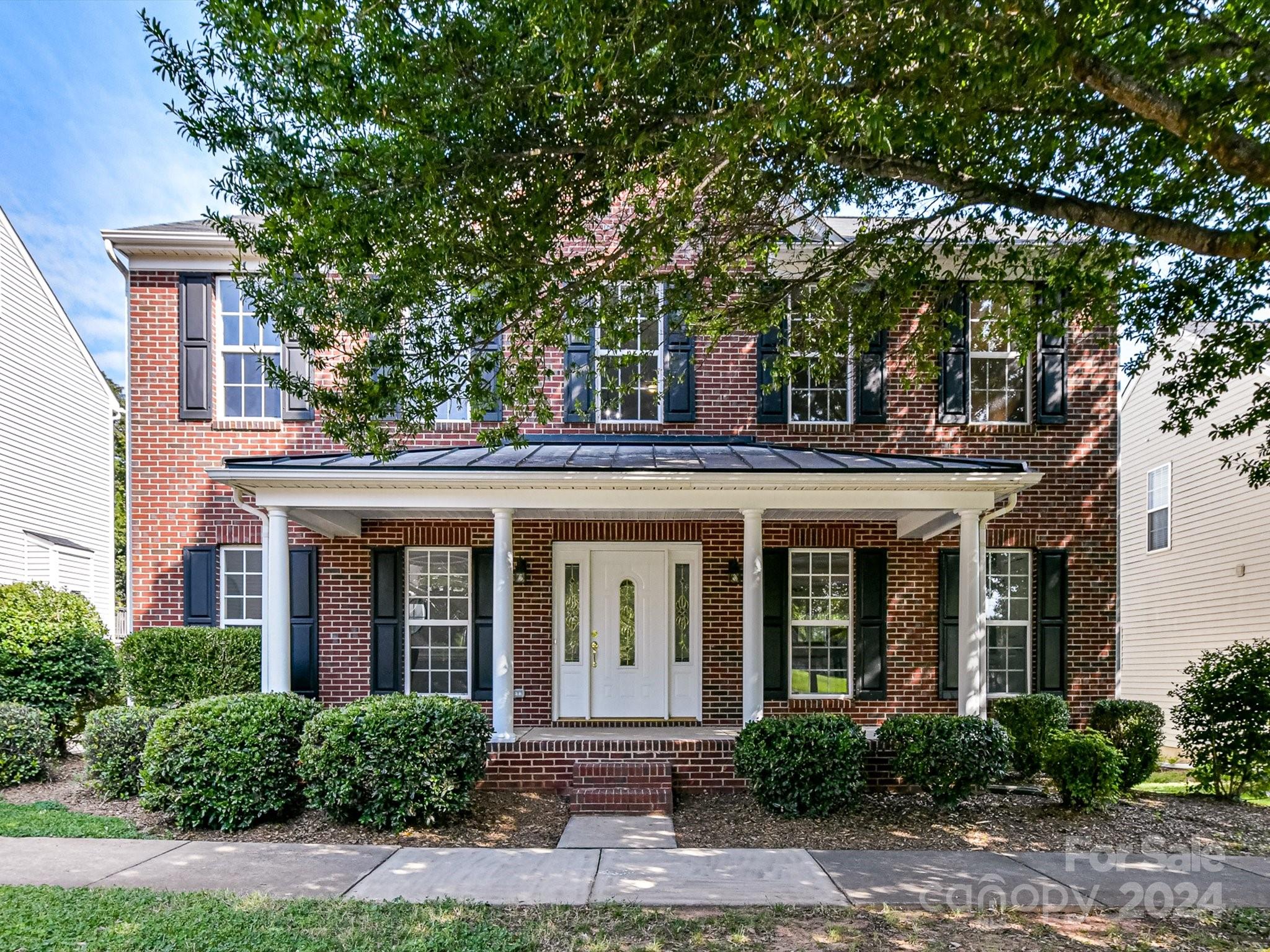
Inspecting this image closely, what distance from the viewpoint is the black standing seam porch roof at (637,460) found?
8039mm

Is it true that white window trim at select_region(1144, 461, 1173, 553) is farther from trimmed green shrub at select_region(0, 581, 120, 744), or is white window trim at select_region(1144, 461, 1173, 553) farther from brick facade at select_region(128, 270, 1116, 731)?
trimmed green shrub at select_region(0, 581, 120, 744)

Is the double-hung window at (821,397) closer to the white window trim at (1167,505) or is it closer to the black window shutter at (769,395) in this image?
the black window shutter at (769,395)

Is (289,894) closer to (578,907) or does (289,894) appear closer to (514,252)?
(578,907)

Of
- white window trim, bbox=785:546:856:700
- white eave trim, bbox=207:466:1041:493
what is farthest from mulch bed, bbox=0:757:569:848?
white window trim, bbox=785:546:856:700

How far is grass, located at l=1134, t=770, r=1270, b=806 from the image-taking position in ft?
26.9

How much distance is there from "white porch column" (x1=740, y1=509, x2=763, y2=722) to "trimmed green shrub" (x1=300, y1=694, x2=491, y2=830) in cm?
287

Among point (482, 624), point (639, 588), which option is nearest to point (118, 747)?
point (482, 624)

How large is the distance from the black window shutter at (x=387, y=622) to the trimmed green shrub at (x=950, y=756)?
5.88 metres

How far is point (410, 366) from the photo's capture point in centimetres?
646

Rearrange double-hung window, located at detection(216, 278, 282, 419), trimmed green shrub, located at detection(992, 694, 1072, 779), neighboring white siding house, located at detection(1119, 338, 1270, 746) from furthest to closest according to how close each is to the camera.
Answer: neighboring white siding house, located at detection(1119, 338, 1270, 746)
double-hung window, located at detection(216, 278, 282, 419)
trimmed green shrub, located at detection(992, 694, 1072, 779)

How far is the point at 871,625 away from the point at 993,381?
358 cm

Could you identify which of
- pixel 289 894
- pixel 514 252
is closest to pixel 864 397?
pixel 514 252

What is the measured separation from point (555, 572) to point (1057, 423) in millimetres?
6723

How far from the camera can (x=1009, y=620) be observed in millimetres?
9984
